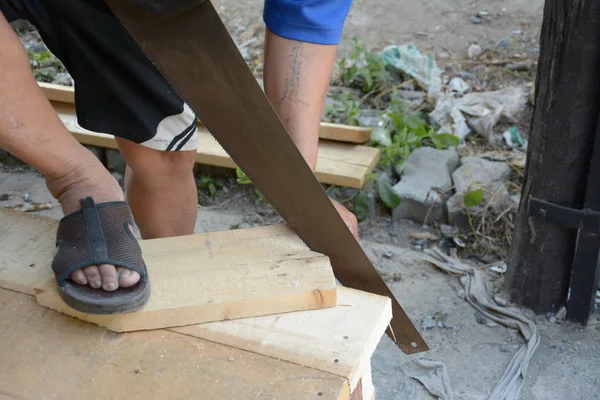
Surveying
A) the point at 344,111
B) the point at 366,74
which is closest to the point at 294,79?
the point at 344,111

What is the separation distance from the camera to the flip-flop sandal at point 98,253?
1452mm

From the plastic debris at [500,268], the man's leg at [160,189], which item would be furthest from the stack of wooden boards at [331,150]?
the man's leg at [160,189]

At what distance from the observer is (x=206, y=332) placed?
1484 mm

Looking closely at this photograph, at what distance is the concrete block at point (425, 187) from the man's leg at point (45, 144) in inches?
78.1

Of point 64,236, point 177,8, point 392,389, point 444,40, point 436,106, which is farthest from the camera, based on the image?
point 444,40

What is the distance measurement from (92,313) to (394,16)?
437 cm

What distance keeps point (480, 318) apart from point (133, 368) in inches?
70.8

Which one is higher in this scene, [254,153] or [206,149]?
[254,153]

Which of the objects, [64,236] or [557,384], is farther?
[557,384]

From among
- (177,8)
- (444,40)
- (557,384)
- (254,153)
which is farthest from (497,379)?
(444,40)

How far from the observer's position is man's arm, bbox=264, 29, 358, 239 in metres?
1.89

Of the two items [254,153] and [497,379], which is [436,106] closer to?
[497,379]

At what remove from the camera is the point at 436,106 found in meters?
4.05

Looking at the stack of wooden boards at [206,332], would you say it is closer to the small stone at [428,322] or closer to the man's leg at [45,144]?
the man's leg at [45,144]
